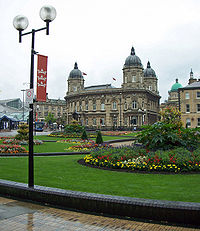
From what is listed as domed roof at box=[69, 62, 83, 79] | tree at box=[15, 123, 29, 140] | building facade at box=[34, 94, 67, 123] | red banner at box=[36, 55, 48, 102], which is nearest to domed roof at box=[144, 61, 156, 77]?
domed roof at box=[69, 62, 83, 79]

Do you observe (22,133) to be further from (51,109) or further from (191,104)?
(51,109)

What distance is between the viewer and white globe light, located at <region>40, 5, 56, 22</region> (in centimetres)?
851

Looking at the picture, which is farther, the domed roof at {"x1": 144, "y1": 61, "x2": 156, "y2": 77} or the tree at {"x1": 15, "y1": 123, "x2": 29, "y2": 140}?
the domed roof at {"x1": 144, "y1": 61, "x2": 156, "y2": 77}

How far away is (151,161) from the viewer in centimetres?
1173

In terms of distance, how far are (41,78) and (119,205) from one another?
4.56 metres

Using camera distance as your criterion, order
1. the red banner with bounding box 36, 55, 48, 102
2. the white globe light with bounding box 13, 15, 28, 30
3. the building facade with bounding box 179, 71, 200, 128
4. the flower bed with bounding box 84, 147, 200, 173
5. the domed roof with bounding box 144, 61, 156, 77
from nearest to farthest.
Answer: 1. the red banner with bounding box 36, 55, 48, 102
2. the white globe light with bounding box 13, 15, 28, 30
3. the flower bed with bounding box 84, 147, 200, 173
4. the building facade with bounding box 179, 71, 200, 128
5. the domed roof with bounding box 144, 61, 156, 77

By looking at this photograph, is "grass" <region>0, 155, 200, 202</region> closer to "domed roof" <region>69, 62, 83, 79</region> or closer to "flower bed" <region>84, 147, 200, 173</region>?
"flower bed" <region>84, 147, 200, 173</region>

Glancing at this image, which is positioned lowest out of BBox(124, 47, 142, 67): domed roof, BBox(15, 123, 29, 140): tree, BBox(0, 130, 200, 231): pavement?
BBox(0, 130, 200, 231): pavement

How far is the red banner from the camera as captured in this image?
8.66 meters

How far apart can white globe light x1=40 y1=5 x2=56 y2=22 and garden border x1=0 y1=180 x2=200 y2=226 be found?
5.27m

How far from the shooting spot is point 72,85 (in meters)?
99.1

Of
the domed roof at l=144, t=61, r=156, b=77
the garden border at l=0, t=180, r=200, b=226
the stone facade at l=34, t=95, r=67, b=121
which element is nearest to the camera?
the garden border at l=0, t=180, r=200, b=226

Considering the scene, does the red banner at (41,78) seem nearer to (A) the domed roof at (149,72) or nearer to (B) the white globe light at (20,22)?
(B) the white globe light at (20,22)

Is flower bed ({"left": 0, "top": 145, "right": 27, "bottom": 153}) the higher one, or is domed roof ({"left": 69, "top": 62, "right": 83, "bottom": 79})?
domed roof ({"left": 69, "top": 62, "right": 83, "bottom": 79})
